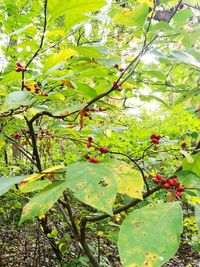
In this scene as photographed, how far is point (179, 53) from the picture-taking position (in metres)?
0.88

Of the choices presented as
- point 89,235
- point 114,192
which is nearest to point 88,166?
point 114,192

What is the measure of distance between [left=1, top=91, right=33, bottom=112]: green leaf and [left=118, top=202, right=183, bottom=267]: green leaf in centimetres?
44

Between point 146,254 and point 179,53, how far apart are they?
0.60 metres

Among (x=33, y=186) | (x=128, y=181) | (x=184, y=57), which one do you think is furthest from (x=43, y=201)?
(x=184, y=57)

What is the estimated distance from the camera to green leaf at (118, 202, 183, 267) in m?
0.50

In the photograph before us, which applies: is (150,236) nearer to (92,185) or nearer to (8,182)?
(92,185)

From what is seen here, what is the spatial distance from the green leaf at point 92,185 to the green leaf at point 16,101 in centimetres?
26

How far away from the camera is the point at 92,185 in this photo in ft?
2.08

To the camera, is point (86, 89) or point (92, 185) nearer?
point (92, 185)

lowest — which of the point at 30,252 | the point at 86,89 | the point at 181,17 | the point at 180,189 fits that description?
the point at 30,252

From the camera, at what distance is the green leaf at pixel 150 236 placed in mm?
496

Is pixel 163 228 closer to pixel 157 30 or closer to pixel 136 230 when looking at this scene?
pixel 136 230

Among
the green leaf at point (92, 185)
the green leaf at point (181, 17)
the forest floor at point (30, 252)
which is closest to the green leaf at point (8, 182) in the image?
the green leaf at point (92, 185)

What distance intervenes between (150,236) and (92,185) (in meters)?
0.17
